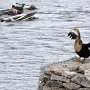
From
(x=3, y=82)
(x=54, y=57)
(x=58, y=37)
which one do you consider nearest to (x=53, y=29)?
(x=58, y=37)

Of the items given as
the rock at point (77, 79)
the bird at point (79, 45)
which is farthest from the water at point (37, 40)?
the rock at point (77, 79)

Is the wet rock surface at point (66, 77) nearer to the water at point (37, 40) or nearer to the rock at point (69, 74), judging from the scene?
the rock at point (69, 74)

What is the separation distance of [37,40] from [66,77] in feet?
110

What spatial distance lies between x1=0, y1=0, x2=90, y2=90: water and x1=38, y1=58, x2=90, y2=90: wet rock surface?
13354 millimetres

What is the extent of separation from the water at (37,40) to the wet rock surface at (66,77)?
43.8 ft

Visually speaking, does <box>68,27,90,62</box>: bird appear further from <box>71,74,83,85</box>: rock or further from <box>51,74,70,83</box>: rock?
<box>71,74,83,85</box>: rock

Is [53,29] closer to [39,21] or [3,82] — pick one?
[39,21]

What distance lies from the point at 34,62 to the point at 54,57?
106 inches

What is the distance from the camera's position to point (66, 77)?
14086 millimetres

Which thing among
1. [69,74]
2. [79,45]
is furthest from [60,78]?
[79,45]

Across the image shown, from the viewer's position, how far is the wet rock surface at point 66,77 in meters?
13.7

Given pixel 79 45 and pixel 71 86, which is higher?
pixel 79 45

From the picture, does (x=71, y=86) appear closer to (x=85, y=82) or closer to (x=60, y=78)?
(x=60, y=78)

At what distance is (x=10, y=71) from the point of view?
33.1 metres
